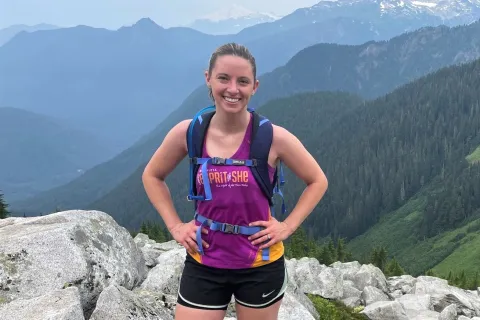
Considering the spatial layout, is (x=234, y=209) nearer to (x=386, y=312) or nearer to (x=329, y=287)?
(x=386, y=312)

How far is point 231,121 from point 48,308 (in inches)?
180

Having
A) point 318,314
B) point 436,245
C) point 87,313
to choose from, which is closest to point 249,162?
point 87,313

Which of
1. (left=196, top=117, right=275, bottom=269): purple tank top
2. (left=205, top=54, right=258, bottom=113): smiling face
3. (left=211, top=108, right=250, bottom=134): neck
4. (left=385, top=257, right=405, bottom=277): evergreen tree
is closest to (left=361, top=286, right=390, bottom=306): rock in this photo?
(left=196, top=117, right=275, bottom=269): purple tank top

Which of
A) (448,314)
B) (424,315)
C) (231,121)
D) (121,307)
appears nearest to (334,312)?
(424,315)

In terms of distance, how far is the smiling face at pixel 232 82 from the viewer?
533cm

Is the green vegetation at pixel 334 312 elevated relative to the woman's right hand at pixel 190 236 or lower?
lower

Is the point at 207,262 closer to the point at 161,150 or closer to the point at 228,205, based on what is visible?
the point at 228,205

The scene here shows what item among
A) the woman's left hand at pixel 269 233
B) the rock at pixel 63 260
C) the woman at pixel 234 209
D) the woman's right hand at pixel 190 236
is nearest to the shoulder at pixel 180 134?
the woman at pixel 234 209

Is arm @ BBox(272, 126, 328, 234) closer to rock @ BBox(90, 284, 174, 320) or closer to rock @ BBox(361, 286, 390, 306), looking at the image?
rock @ BBox(90, 284, 174, 320)

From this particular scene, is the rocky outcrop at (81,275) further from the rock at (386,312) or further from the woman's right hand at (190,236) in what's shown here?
the rock at (386,312)

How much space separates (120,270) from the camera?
1015 cm

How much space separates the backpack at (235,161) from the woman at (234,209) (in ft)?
0.22

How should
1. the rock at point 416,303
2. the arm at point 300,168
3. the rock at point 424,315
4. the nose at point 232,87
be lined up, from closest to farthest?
the nose at point 232,87
the arm at point 300,168
the rock at point 424,315
the rock at point 416,303

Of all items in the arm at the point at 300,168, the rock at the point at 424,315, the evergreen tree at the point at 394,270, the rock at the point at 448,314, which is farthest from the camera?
the evergreen tree at the point at 394,270
